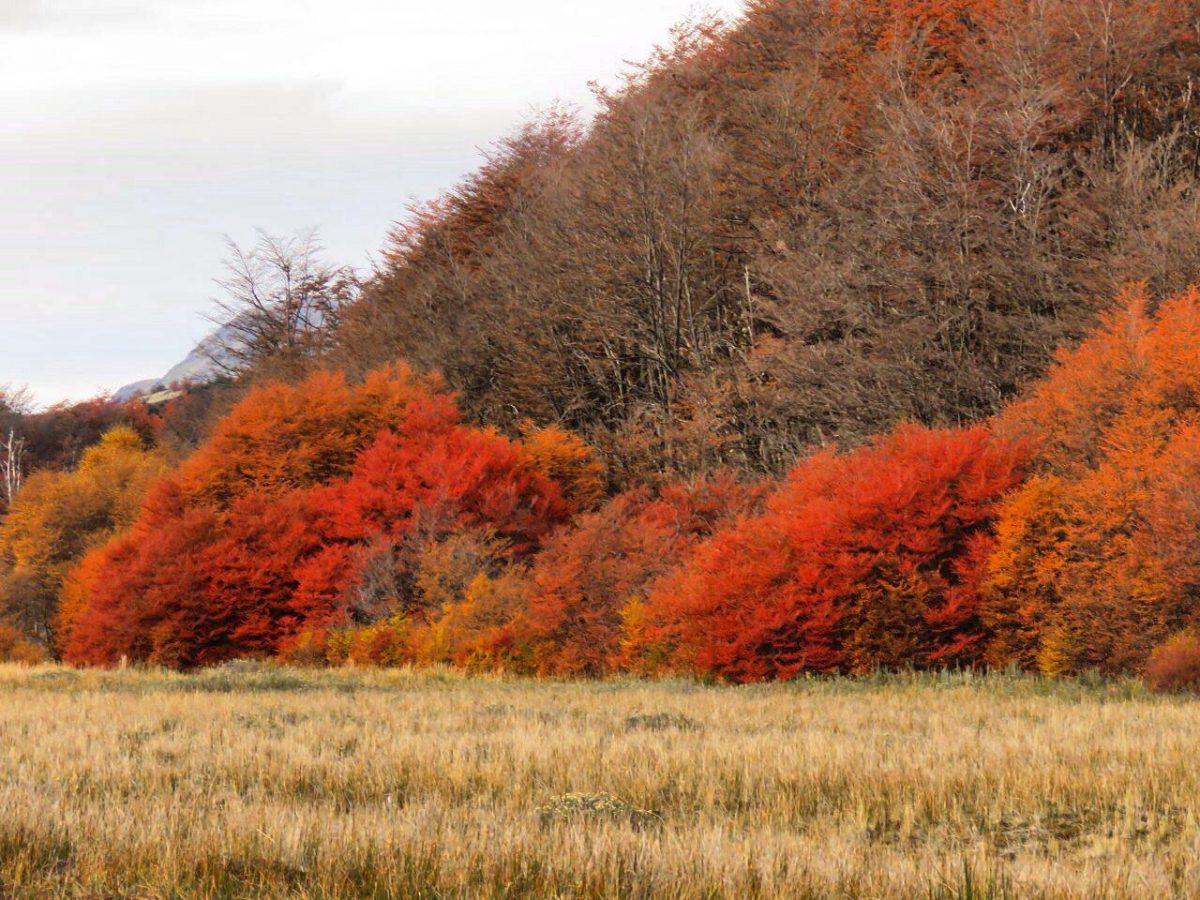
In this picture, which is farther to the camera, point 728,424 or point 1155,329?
point 728,424

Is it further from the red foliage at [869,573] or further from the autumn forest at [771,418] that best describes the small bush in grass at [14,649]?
the red foliage at [869,573]

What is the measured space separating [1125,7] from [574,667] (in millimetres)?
28526

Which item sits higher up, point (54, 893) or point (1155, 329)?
point (1155, 329)

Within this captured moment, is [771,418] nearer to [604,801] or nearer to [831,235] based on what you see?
[831,235]

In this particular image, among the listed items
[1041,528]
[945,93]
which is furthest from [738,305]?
[1041,528]

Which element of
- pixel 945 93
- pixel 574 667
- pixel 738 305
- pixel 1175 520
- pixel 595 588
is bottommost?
pixel 574 667

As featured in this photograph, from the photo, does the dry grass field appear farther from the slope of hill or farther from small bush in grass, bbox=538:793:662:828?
the slope of hill

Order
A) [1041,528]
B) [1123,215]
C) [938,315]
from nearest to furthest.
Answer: [1041,528]
[1123,215]
[938,315]

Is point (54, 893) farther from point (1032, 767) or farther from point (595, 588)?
point (595, 588)

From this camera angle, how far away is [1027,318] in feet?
101

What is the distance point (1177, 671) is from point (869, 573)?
6.17m

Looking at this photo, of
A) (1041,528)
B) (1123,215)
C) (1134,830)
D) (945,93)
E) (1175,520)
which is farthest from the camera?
(945,93)

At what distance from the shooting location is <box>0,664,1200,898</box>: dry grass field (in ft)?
16.0

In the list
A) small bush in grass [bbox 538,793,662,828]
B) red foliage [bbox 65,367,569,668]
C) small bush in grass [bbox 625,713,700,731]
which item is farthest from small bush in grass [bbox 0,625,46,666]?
small bush in grass [bbox 538,793,662,828]
